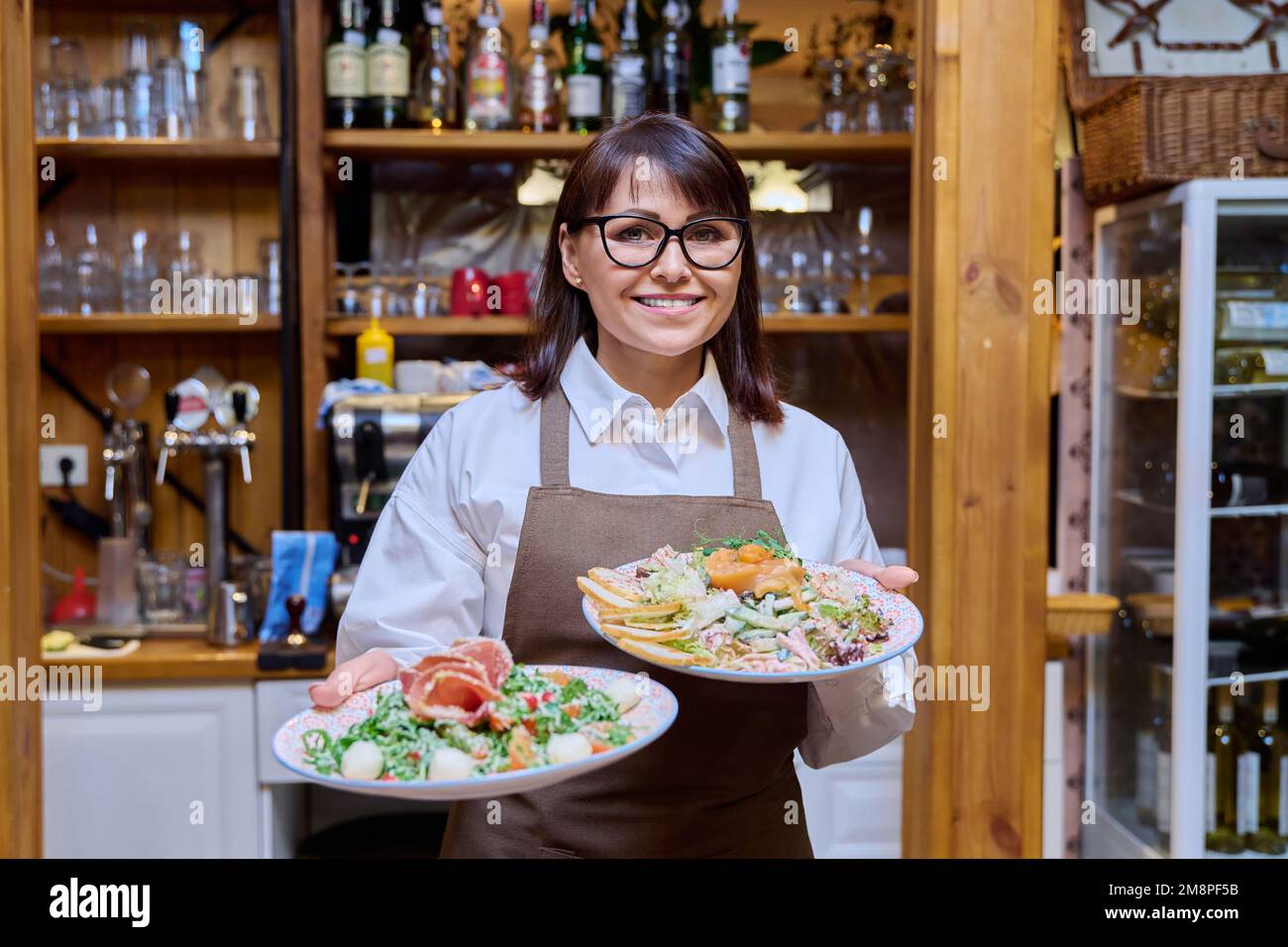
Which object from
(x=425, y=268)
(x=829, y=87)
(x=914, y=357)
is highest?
(x=829, y=87)

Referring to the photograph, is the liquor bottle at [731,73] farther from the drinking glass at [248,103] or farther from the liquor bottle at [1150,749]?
the liquor bottle at [1150,749]

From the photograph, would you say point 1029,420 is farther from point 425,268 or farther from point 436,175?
point 436,175

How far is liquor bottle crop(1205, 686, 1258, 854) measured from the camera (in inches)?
106

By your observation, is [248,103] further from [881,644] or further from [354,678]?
[881,644]

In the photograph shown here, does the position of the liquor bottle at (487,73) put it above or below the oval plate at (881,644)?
above

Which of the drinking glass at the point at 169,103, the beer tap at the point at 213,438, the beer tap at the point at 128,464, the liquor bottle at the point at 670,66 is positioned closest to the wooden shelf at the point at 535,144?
the liquor bottle at the point at 670,66

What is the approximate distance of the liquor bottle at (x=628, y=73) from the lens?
8.56 feet

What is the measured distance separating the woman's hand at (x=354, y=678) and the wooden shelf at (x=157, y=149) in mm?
1622

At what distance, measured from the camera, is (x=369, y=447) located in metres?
2.43

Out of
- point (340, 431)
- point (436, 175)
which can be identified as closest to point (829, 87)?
point (436, 175)

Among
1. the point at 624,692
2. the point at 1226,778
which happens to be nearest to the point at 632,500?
the point at 624,692

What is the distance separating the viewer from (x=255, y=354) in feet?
9.22

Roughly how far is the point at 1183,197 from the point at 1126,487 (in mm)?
676

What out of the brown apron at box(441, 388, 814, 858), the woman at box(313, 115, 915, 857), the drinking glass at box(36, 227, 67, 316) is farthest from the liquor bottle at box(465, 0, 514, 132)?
the brown apron at box(441, 388, 814, 858)
